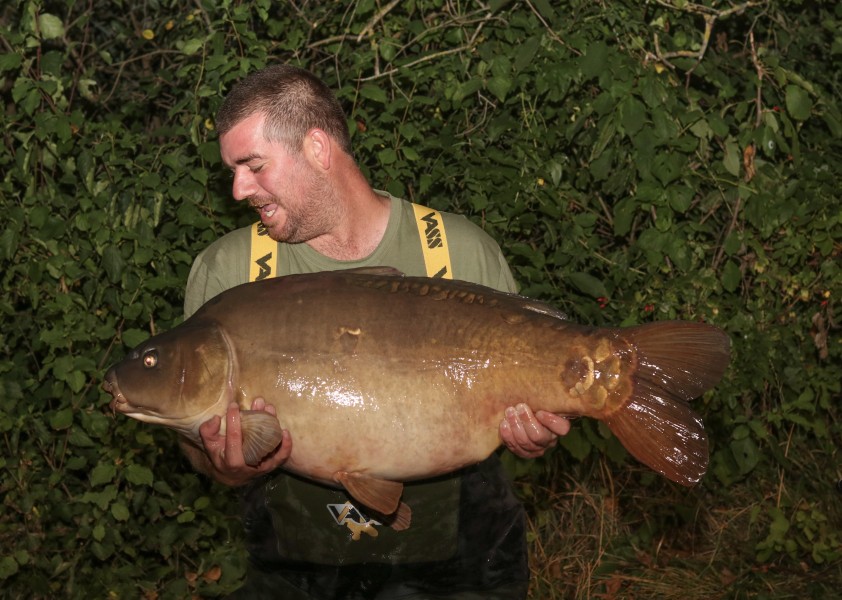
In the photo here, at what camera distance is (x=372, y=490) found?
8.48 feet

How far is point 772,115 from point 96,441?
9.94ft

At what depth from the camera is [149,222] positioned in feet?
A: 14.7

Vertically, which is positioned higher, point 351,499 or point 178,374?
point 178,374

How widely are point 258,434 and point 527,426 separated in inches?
23.4

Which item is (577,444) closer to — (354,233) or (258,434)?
(354,233)

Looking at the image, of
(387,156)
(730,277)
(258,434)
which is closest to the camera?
(258,434)

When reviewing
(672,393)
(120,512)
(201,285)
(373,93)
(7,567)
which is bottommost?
(7,567)

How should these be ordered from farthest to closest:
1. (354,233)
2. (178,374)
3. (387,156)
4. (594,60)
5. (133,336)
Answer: (387,156) < (594,60) < (133,336) < (354,233) < (178,374)

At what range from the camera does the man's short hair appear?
3037 mm

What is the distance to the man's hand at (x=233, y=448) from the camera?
2.59 m

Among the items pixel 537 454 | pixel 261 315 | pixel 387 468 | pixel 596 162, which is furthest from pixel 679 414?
pixel 596 162

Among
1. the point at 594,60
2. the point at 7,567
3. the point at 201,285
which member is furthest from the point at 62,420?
the point at 594,60

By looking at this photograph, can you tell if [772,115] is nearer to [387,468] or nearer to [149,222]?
[149,222]

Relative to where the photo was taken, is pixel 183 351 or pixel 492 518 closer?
pixel 183 351
